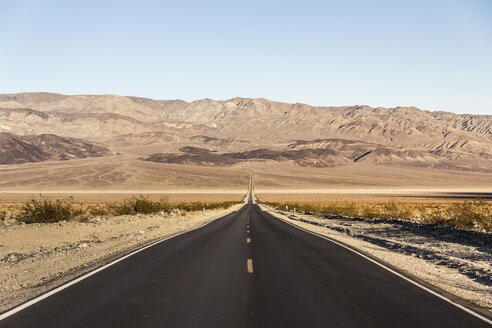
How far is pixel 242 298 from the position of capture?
332 inches

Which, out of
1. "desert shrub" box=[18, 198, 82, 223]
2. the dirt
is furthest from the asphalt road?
"desert shrub" box=[18, 198, 82, 223]

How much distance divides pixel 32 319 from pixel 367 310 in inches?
222

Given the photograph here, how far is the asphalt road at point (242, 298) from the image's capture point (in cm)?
703

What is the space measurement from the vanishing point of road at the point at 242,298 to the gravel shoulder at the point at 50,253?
3.15 ft

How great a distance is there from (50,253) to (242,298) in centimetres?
1040

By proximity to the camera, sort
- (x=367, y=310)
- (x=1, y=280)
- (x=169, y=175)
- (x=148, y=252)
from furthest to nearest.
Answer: (x=169, y=175), (x=148, y=252), (x=1, y=280), (x=367, y=310)

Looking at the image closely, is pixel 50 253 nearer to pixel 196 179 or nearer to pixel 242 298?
pixel 242 298

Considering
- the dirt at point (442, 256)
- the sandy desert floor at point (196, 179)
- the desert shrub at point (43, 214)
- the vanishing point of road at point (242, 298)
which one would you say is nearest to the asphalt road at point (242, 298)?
the vanishing point of road at point (242, 298)

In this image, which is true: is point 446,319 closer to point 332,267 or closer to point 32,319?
point 332,267

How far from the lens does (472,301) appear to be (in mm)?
8914

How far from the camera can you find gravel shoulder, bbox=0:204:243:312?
10055 millimetres

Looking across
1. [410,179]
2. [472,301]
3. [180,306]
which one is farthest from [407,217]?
[410,179]

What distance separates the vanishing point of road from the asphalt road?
0.05ft

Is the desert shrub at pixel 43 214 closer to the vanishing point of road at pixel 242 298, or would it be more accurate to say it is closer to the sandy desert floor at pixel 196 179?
the vanishing point of road at pixel 242 298
